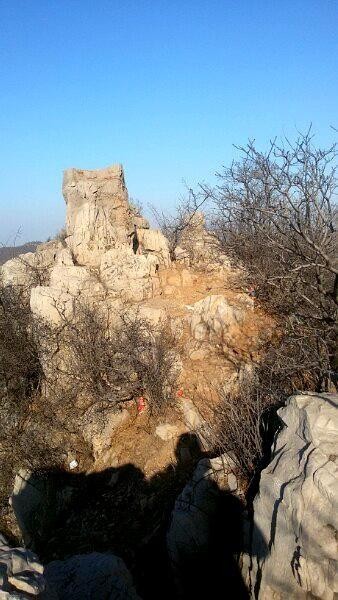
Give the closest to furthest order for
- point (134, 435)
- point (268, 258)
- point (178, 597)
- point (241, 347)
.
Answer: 1. point (178, 597)
2. point (134, 435)
3. point (241, 347)
4. point (268, 258)

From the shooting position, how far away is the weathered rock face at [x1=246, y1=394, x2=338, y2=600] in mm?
3402

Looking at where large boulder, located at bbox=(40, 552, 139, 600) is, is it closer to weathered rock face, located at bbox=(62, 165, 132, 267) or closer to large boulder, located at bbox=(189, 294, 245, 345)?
large boulder, located at bbox=(189, 294, 245, 345)

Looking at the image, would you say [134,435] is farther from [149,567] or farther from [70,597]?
[70,597]

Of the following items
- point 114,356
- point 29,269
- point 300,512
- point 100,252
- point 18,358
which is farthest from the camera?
point 29,269

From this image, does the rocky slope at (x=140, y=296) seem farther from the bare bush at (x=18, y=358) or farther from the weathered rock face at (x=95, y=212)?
the bare bush at (x=18, y=358)

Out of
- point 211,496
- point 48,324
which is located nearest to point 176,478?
point 211,496

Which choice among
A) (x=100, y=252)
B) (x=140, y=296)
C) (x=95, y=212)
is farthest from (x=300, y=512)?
(x=95, y=212)

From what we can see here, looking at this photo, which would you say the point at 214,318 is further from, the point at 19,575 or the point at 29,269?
the point at 19,575

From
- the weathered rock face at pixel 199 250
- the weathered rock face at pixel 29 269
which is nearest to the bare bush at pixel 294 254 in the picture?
the weathered rock face at pixel 199 250

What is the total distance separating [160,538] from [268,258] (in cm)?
668

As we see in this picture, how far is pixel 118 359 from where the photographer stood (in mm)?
7879

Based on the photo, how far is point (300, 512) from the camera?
3.56m

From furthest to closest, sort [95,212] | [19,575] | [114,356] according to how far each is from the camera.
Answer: [95,212], [114,356], [19,575]

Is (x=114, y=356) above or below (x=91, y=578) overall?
above
